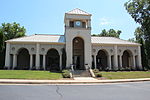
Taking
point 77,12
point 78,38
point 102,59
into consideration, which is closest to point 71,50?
point 78,38

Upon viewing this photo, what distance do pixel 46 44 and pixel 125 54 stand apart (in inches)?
706

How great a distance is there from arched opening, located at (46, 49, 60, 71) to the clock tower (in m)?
3.51

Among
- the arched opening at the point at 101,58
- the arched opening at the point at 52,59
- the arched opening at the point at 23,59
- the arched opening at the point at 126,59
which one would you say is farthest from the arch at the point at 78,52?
the arched opening at the point at 126,59

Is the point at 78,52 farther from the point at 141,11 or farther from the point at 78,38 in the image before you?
the point at 141,11

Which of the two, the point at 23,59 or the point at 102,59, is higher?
the point at 23,59

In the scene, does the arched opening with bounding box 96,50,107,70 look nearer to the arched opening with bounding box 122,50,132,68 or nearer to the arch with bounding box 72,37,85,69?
the arch with bounding box 72,37,85,69

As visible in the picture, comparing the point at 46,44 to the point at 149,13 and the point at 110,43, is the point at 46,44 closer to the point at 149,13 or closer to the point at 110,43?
the point at 110,43

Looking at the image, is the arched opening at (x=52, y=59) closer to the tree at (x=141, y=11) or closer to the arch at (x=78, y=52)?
the arch at (x=78, y=52)

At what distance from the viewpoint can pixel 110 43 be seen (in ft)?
94.2

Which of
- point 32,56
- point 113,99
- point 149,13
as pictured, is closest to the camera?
point 113,99

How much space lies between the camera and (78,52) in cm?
2911

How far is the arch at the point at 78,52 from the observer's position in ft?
94.4

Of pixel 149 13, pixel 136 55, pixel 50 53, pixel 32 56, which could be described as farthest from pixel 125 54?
pixel 32 56

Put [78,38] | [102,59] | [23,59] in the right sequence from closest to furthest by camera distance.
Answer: [23,59] → [78,38] → [102,59]
